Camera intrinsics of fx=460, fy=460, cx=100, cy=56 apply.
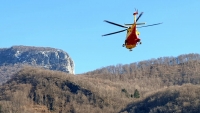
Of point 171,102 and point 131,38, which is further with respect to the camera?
point 171,102

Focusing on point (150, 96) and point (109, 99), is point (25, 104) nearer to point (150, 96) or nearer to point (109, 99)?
point (109, 99)

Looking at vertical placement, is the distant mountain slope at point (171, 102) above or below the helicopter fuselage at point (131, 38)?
below

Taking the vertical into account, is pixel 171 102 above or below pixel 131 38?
below

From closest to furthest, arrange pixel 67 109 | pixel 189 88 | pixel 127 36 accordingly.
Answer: pixel 127 36 → pixel 189 88 → pixel 67 109

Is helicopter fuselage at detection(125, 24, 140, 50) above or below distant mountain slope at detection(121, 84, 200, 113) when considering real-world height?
above

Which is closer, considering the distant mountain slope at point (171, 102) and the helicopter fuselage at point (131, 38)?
the helicopter fuselage at point (131, 38)

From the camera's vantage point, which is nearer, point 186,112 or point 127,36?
point 127,36

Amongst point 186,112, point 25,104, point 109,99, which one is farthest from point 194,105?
point 25,104

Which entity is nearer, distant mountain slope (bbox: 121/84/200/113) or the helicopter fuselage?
the helicopter fuselage

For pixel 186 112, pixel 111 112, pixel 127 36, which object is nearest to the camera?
pixel 127 36

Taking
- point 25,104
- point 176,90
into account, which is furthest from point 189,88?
point 25,104
